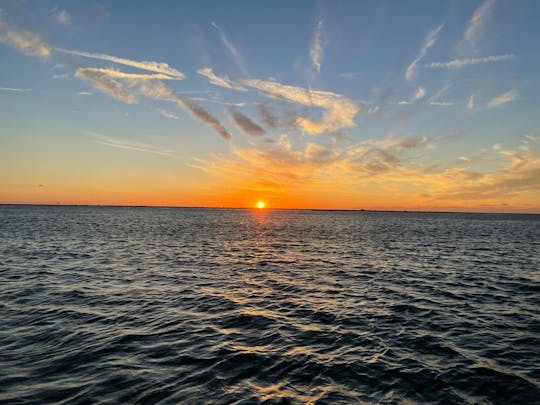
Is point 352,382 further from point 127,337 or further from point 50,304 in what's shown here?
point 50,304

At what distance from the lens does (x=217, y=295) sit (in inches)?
899

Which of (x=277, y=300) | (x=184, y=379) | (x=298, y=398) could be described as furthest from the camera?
(x=277, y=300)

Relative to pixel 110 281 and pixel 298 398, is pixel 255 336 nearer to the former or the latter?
pixel 298 398

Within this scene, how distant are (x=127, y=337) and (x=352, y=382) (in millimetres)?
9877

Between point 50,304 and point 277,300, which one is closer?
point 50,304

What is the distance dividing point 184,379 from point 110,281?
58.8 feet

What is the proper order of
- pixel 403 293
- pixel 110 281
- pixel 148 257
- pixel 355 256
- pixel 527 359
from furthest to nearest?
pixel 355 256
pixel 148 257
pixel 110 281
pixel 403 293
pixel 527 359

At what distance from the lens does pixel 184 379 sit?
11.3 m

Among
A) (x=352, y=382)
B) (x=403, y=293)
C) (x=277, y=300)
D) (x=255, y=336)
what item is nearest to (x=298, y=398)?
(x=352, y=382)

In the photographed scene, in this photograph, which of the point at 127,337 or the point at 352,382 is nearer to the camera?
the point at 352,382

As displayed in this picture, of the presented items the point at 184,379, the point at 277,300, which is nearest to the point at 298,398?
the point at 184,379

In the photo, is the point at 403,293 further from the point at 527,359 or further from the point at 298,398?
the point at 298,398

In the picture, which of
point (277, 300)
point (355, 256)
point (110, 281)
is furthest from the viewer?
point (355, 256)

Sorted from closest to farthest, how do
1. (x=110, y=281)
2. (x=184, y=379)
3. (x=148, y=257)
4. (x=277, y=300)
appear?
1. (x=184, y=379)
2. (x=277, y=300)
3. (x=110, y=281)
4. (x=148, y=257)
